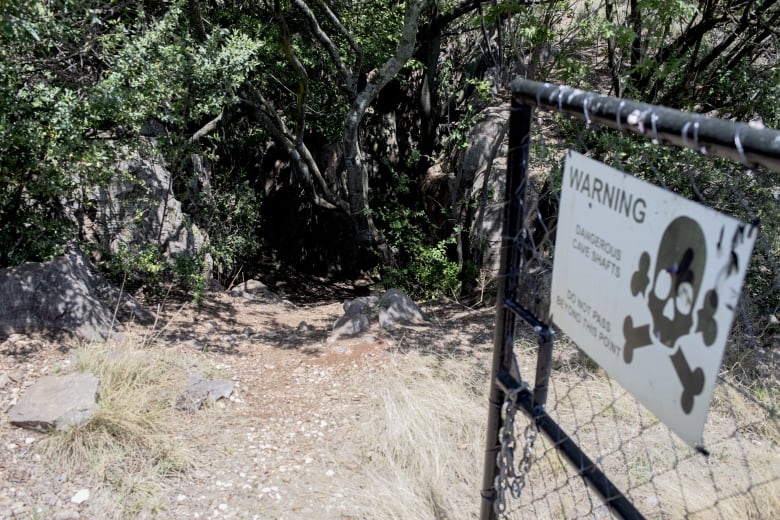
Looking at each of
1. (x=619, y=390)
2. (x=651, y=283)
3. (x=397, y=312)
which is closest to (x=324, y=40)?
(x=397, y=312)

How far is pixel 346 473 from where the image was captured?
131 inches

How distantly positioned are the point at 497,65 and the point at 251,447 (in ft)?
18.3

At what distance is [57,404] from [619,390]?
3.34 m

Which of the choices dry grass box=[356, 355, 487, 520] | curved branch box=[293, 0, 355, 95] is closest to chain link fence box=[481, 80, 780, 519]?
dry grass box=[356, 355, 487, 520]

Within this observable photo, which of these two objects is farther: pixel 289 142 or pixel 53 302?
pixel 289 142

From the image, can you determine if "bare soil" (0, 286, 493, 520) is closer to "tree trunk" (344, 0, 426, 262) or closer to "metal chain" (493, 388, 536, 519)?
"metal chain" (493, 388, 536, 519)

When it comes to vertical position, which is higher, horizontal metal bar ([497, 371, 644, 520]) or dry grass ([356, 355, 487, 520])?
horizontal metal bar ([497, 371, 644, 520])

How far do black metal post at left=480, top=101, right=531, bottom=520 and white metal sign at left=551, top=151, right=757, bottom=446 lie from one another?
225 millimetres

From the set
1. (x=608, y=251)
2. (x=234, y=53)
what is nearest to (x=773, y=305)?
(x=608, y=251)

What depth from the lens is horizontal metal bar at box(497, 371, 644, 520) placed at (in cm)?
134

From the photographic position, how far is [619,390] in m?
3.82

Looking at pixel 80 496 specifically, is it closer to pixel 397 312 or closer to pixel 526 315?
pixel 526 315

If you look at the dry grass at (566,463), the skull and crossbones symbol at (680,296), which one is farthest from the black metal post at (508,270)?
the skull and crossbones symbol at (680,296)

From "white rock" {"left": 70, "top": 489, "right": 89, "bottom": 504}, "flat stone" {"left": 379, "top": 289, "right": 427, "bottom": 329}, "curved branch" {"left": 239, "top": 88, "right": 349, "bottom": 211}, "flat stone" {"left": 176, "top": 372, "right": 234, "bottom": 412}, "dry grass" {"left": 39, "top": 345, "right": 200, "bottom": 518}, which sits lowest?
"flat stone" {"left": 379, "top": 289, "right": 427, "bottom": 329}
